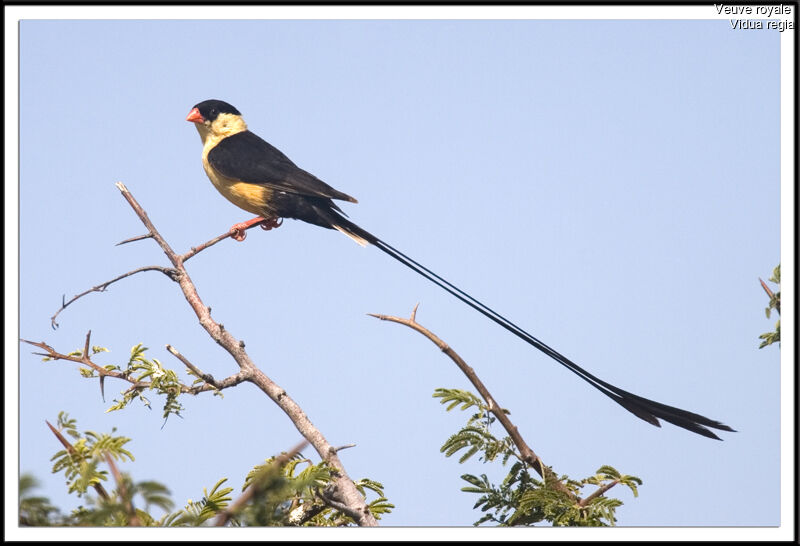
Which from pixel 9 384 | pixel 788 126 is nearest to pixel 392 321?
pixel 9 384

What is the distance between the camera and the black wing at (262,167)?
5.36 meters

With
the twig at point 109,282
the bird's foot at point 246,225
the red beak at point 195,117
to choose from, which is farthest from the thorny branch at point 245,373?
the red beak at point 195,117

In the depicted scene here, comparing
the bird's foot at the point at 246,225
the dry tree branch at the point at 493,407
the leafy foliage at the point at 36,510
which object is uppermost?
the bird's foot at the point at 246,225

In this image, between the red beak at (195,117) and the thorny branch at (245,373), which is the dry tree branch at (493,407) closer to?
the thorny branch at (245,373)

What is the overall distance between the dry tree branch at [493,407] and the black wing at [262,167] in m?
2.57

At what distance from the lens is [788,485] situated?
8.74 feet

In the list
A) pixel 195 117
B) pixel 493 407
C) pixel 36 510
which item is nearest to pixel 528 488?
pixel 493 407

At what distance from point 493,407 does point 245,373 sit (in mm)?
1003

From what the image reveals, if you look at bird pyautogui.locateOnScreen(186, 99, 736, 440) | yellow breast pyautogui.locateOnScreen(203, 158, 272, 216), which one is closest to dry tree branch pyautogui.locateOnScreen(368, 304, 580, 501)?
bird pyautogui.locateOnScreen(186, 99, 736, 440)

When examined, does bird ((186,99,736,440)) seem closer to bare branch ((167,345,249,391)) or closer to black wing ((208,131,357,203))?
black wing ((208,131,357,203))

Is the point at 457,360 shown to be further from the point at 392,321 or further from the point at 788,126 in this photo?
the point at 788,126

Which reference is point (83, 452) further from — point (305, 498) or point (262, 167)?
point (262, 167)

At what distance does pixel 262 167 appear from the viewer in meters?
5.68

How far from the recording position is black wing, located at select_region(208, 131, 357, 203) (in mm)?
5355
